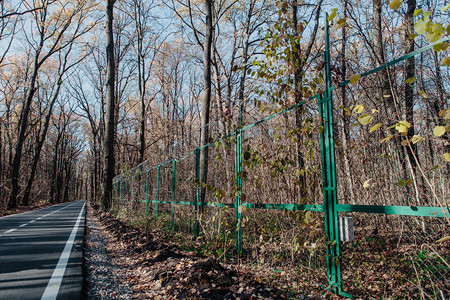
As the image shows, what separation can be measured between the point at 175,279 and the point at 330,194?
7.41 ft

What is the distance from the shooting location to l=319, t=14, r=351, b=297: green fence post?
3.03 metres

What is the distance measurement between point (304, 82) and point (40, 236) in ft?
25.3

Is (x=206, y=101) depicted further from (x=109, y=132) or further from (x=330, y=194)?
(x=109, y=132)

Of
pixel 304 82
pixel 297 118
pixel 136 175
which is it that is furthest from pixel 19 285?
pixel 136 175

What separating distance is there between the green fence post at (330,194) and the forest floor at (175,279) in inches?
9.7

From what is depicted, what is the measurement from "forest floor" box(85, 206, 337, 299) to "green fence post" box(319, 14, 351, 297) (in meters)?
0.25

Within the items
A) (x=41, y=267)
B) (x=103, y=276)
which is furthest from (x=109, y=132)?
(x=103, y=276)

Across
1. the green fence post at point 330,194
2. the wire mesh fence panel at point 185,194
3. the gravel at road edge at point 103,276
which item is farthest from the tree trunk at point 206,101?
the green fence post at point 330,194

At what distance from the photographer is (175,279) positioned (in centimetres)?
381

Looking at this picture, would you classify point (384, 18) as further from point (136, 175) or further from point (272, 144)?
point (136, 175)

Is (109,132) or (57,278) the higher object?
(109,132)

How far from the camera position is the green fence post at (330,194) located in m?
3.03

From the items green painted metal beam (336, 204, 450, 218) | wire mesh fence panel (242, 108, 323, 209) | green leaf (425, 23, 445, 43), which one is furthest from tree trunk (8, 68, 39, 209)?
green leaf (425, 23, 445, 43)

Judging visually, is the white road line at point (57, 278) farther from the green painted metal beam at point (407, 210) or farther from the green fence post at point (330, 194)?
the green painted metal beam at point (407, 210)
